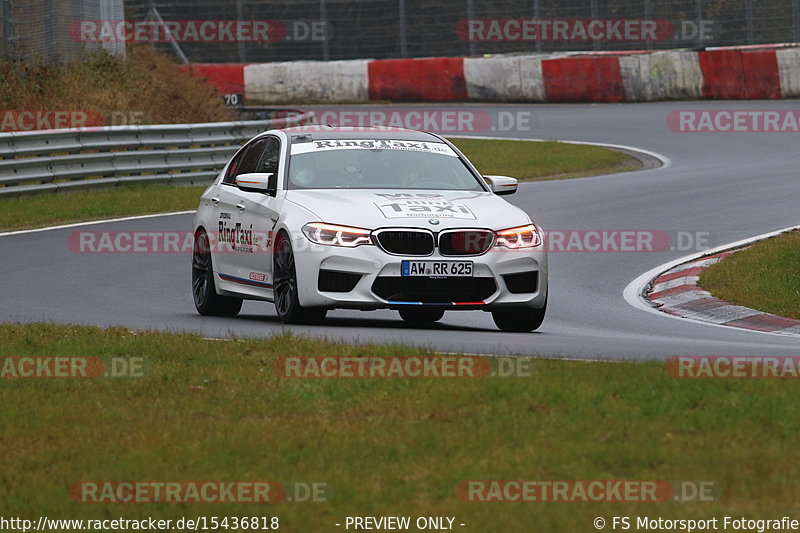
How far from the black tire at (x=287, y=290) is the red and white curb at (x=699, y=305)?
3950 mm

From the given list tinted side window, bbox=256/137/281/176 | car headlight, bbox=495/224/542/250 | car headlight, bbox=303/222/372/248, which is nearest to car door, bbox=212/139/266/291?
tinted side window, bbox=256/137/281/176

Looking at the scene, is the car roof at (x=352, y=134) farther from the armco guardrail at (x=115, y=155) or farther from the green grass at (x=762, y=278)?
the armco guardrail at (x=115, y=155)

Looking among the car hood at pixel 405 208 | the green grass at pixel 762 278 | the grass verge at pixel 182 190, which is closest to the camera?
the car hood at pixel 405 208

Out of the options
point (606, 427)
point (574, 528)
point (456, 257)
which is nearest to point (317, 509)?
point (574, 528)

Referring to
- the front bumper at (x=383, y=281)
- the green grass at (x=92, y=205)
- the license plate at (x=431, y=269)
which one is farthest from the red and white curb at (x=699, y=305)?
the green grass at (x=92, y=205)

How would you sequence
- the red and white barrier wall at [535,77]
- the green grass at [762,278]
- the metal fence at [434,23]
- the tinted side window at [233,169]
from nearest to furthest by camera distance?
1. the tinted side window at [233,169]
2. the green grass at [762,278]
3. the red and white barrier wall at [535,77]
4. the metal fence at [434,23]

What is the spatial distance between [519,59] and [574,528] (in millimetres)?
31130

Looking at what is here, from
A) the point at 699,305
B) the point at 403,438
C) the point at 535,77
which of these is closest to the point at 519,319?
the point at 699,305

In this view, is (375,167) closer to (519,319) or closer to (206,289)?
(519,319)

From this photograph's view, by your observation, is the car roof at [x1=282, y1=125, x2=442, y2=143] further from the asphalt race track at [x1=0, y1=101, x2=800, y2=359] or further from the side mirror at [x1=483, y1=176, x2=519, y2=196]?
the asphalt race track at [x1=0, y1=101, x2=800, y2=359]

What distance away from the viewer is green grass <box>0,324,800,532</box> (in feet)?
19.3

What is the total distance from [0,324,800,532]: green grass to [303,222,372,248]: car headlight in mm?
2263

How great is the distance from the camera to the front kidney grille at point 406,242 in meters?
10.7

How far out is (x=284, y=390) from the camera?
7.86 metres
